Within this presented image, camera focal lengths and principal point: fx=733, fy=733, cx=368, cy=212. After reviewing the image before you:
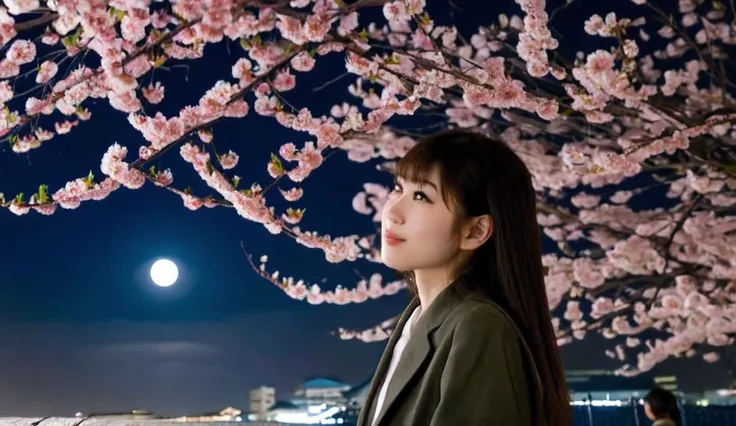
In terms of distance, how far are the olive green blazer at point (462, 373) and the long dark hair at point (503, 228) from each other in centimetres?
5

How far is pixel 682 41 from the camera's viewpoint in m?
4.54

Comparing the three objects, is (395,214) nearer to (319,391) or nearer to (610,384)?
(319,391)

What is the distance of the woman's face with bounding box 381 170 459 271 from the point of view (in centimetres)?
105

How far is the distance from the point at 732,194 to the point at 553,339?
13.7 ft

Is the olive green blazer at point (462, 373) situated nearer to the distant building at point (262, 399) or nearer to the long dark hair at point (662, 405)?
the long dark hair at point (662, 405)

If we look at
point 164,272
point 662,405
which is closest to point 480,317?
point 662,405

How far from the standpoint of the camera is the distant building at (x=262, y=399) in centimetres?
427

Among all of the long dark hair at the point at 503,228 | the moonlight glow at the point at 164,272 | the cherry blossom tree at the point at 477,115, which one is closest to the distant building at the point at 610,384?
the cherry blossom tree at the point at 477,115

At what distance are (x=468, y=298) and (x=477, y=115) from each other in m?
3.76

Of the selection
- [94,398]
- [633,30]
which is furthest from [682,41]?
[94,398]

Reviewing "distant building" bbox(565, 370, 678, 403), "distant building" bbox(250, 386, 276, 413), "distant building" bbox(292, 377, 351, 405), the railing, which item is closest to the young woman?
"distant building" bbox(250, 386, 276, 413)

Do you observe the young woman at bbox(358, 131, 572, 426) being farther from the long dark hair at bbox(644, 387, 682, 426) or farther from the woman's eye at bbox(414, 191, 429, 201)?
the long dark hair at bbox(644, 387, 682, 426)

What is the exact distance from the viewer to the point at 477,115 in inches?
183

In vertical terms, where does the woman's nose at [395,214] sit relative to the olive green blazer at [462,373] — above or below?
above
